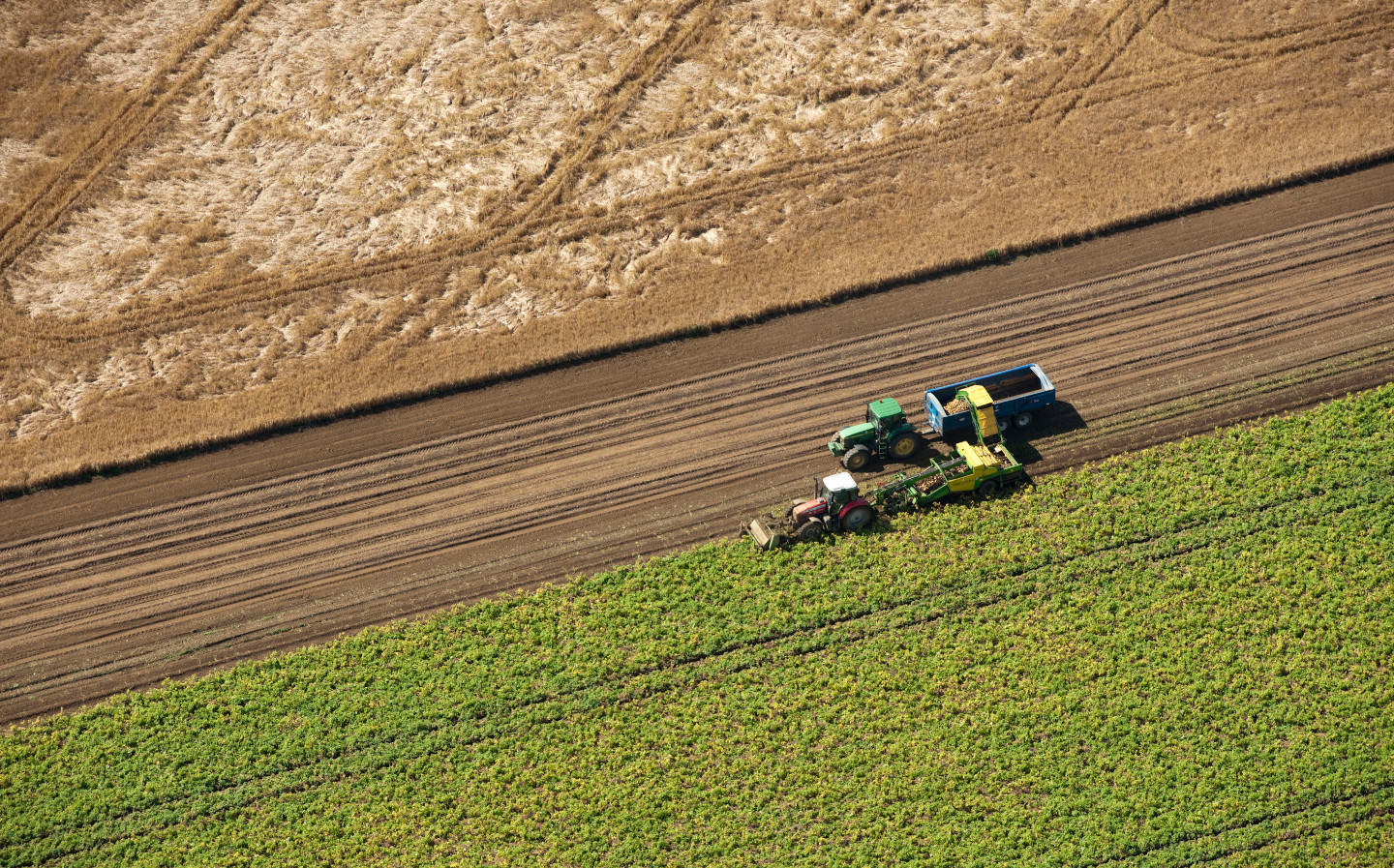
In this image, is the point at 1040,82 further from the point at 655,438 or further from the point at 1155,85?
the point at 655,438

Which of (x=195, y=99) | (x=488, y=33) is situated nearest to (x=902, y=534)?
(x=488, y=33)

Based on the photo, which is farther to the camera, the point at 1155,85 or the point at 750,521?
the point at 1155,85

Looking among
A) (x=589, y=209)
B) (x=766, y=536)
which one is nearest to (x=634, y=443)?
(x=766, y=536)

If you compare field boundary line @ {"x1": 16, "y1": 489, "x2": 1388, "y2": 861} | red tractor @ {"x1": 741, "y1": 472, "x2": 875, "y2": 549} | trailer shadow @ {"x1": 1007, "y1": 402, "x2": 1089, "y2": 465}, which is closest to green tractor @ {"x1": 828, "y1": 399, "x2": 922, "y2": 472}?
red tractor @ {"x1": 741, "y1": 472, "x2": 875, "y2": 549}

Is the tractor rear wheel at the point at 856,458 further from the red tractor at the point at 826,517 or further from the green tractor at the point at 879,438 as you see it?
the red tractor at the point at 826,517

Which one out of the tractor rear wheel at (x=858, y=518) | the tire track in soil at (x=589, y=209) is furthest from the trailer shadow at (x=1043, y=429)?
the tire track in soil at (x=589, y=209)

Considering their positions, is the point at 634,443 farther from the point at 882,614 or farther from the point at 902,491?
the point at 882,614
